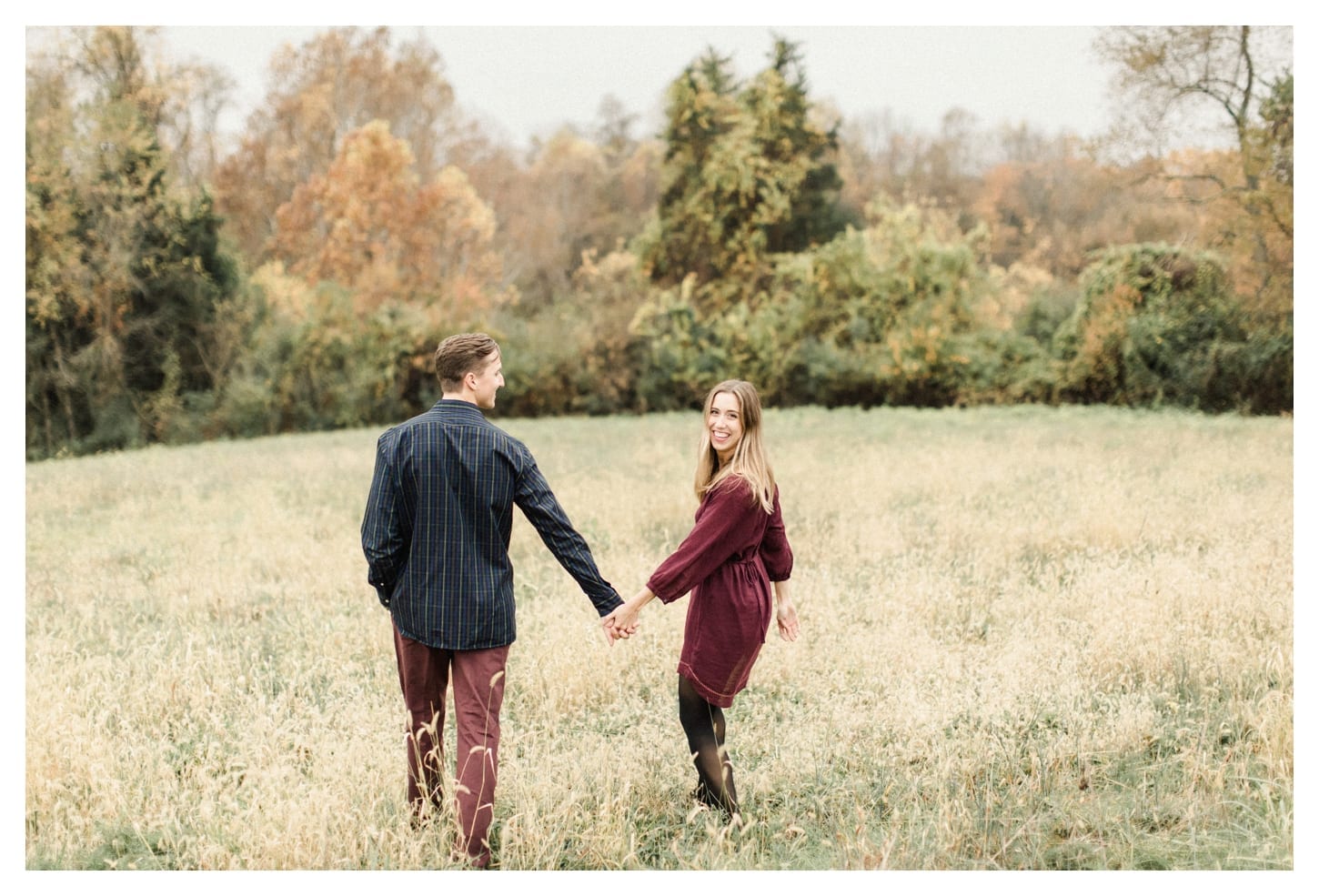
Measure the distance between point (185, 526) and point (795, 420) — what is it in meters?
13.1

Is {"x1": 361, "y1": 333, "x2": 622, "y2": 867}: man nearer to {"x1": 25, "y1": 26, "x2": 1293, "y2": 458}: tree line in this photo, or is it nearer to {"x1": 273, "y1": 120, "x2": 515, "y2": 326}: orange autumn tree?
{"x1": 25, "y1": 26, "x2": 1293, "y2": 458}: tree line

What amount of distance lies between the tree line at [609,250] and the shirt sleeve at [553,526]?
16.6 meters

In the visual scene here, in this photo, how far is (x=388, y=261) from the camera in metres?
26.9

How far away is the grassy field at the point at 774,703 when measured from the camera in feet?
12.3

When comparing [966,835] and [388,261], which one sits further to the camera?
[388,261]

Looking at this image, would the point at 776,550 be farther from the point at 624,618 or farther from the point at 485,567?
the point at 485,567

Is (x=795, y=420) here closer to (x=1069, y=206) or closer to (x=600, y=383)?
(x=600, y=383)

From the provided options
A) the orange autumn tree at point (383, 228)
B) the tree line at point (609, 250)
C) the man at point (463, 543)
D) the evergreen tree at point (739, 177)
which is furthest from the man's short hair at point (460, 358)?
the evergreen tree at point (739, 177)

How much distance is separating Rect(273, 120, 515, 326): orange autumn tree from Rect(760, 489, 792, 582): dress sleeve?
23035 millimetres

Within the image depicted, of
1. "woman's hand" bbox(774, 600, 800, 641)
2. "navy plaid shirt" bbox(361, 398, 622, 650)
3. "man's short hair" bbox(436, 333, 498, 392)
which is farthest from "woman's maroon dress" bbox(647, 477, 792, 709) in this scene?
"man's short hair" bbox(436, 333, 498, 392)

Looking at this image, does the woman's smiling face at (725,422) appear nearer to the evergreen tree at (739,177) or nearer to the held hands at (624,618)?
the held hands at (624,618)

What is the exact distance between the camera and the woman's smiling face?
3613 millimetres

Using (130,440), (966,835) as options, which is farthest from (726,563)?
(130,440)

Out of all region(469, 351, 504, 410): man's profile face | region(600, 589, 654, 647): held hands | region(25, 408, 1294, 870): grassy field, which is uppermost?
region(469, 351, 504, 410): man's profile face
